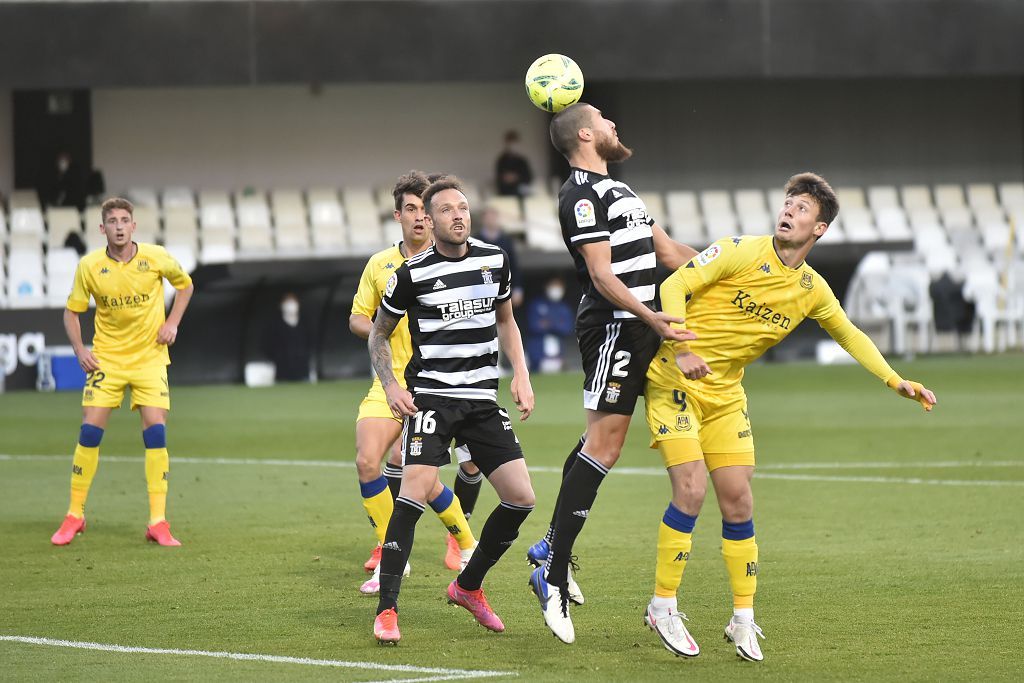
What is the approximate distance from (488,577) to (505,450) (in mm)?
1687

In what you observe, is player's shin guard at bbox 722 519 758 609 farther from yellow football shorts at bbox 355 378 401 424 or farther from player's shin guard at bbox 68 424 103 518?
player's shin guard at bbox 68 424 103 518

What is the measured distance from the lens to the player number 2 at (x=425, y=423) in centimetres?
679

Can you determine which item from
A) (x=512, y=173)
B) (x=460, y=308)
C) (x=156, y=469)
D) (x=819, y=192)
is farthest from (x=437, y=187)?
(x=512, y=173)

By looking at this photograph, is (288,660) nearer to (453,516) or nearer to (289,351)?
(453,516)

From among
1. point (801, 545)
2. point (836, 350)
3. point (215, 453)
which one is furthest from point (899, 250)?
point (801, 545)

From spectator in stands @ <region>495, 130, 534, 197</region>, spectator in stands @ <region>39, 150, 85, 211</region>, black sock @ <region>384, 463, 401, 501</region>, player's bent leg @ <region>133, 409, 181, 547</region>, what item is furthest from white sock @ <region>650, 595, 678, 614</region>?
spectator in stands @ <region>495, 130, 534, 197</region>

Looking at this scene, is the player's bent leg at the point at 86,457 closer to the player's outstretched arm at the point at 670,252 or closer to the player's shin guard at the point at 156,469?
the player's shin guard at the point at 156,469

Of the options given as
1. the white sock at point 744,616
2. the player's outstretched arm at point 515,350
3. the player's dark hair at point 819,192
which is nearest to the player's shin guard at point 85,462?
the player's outstretched arm at point 515,350

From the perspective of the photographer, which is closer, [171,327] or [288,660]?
[288,660]

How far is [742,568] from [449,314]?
1.68 metres

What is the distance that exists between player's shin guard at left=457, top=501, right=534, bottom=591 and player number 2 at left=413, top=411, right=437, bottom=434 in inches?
18.7

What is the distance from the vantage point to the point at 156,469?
9.82 metres

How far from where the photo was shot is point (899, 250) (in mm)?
25391

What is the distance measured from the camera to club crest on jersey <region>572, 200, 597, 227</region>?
6742 mm
